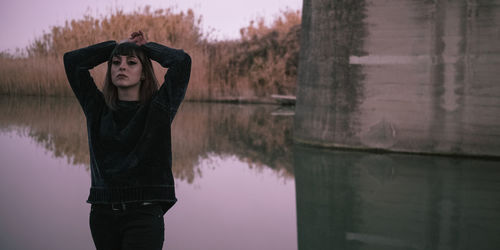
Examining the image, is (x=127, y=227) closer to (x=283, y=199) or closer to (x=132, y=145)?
(x=132, y=145)

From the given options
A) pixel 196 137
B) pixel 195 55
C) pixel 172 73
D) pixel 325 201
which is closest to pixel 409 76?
pixel 325 201

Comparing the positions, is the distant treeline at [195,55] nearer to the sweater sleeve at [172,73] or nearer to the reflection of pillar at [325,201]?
the reflection of pillar at [325,201]

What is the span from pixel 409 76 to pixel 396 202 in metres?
3.33

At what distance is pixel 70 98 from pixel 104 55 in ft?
70.6

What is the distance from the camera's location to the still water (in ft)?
13.2

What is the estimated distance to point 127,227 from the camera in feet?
7.41

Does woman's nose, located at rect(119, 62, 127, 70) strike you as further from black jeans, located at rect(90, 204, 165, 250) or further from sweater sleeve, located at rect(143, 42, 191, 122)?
black jeans, located at rect(90, 204, 165, 250)

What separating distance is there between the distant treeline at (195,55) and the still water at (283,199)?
43.7ft

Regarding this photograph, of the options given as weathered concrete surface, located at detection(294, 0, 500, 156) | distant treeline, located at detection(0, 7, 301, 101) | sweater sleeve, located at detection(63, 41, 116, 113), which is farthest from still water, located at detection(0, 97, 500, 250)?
distant treeline, located at detection(0, 7, 301, 101)

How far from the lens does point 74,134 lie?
10.8 meters

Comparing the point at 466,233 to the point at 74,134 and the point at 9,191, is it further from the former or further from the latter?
the point at 74,134

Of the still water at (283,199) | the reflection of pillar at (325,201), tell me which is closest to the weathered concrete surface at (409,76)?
the still water at (283,199)

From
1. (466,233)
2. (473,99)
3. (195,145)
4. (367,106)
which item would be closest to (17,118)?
(195,145)

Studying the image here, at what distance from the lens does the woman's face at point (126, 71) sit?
7.79 ft
